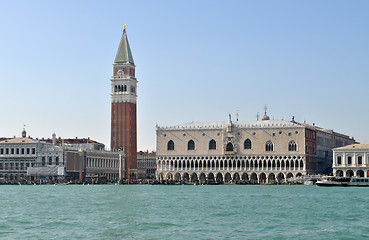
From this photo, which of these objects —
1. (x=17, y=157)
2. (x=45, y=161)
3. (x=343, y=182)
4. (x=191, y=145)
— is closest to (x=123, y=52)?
(x=45, y=161)

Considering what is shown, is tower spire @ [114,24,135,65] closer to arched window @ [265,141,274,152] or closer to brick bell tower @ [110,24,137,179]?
brick bell tower @ [110,24,137,179]

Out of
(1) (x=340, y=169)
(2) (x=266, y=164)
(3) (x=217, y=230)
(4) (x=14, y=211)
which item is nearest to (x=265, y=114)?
(2) (x=266, y=164)

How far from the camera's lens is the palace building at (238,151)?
119 m

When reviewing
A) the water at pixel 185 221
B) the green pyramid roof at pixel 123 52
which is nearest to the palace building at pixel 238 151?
the green pyramid roof at pixel 123 52

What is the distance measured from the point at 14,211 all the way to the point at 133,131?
3896 inches

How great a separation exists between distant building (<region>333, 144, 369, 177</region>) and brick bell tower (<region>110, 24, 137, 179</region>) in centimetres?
4688

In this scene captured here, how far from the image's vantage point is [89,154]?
140 metres

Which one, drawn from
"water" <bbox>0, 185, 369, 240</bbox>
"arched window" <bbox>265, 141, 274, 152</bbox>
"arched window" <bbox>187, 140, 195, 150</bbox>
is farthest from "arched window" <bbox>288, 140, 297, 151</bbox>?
A: "water" <bbox>0, 185, 369, 240</bbox>

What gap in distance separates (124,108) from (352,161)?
5188 cm

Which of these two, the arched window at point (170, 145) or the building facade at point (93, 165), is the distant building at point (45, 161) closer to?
the building facade at point (93, 165)

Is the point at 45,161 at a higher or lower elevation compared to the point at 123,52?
lower

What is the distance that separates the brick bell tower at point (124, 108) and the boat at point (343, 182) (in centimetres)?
5263

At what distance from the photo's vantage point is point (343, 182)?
102 metres

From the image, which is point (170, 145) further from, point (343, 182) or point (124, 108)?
point (343, 182)
